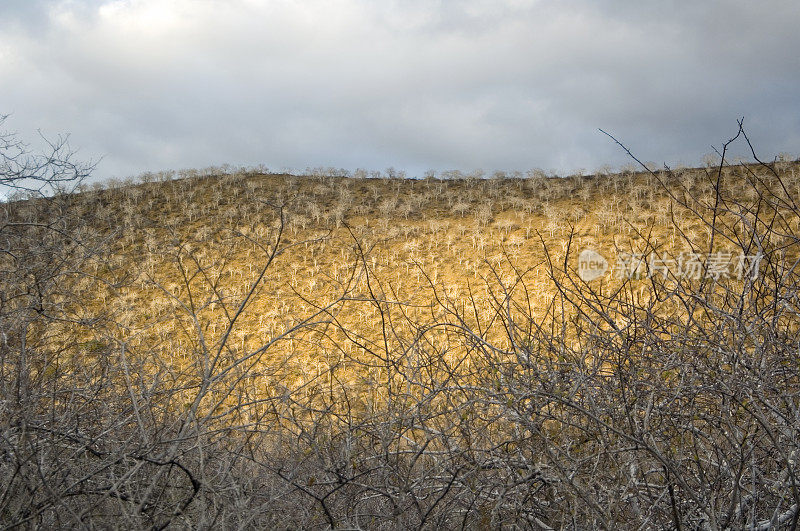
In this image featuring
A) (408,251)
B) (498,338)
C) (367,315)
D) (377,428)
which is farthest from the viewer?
(408,251)

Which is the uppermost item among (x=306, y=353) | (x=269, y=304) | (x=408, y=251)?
(x=408, y=251)

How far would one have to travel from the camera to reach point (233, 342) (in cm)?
1552

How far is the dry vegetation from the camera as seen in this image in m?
2.85

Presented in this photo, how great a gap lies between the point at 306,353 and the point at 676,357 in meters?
12.1

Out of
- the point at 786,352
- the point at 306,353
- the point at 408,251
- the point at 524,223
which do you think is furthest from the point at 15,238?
the point at 524,223

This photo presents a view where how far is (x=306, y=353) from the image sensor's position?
48.1ft

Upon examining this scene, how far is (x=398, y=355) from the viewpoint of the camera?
9.37m

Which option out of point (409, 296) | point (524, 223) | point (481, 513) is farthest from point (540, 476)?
point (524, 223)

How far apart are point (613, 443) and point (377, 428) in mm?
1381

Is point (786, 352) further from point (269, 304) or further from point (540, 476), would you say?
point (269, 304)

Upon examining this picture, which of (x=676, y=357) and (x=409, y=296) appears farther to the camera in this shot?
(x=409, y=296)

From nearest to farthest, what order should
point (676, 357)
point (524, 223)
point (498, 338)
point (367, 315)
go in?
point (676, 357) < point (498, 338) < point (367, 315) < point (524, 223)

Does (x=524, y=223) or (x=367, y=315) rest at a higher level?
(x=524, y=223)

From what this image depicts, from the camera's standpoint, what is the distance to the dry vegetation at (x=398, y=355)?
2.85 metres
